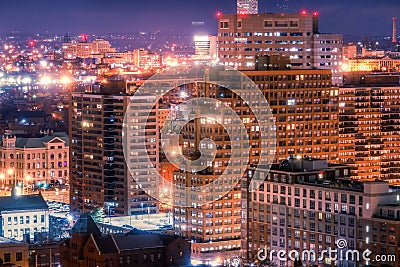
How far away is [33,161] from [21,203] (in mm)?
19507

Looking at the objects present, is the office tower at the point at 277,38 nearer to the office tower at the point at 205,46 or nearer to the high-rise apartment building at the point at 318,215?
the office tower at the point at 205,46

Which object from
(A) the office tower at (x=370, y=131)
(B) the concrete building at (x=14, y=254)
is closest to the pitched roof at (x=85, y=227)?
(B) the concrete building at (x=14, y=254)

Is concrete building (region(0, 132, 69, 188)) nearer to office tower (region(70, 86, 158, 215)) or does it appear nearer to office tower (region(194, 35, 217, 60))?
office tower (region(70, 86, 158, 215))

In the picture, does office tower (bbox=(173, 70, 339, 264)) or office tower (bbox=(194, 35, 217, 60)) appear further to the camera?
office tower (bbox=(194, 35, 217, 60))

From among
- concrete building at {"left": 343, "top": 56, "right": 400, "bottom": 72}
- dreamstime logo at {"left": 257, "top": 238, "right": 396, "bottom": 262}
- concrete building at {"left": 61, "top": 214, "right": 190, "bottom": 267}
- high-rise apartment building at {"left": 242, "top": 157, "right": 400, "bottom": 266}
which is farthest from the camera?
concrete building at {"left": 343, "top": 56, "right": 400, "bottom": 72}

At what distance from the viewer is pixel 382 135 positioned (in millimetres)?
67875

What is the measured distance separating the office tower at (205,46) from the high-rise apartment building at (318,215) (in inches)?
1948

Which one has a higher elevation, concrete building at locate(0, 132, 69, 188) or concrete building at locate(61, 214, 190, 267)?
concrete building at locate(0, 132, 69, 188)

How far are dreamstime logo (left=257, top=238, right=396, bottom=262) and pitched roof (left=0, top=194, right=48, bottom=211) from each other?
12.7 m

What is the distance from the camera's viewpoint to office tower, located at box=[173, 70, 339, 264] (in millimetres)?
55156

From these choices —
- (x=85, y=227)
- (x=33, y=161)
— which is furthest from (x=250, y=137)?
(x=33, y=161)

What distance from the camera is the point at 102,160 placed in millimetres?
67250

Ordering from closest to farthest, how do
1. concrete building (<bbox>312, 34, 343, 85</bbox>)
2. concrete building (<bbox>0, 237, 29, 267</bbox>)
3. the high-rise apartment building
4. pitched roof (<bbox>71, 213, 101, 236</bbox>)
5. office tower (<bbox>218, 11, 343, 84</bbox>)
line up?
1. concrete building (<bbox>0, 237, 29, 267</bbox>)
2. the high-rise apartment building
3. pitched roof (<bbox>71, 213, 101, 236</bbox>)
4. office tower (<bbox>218, 11, 343, 84</bbox>)
5. concrete building (<bbox>312, 34, 343, 85</bbox>)

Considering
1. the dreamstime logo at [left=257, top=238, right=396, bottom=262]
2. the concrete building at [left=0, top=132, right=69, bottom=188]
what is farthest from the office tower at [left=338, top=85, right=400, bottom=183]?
the dreamstime logo at [left=257, top=238, right=396, bottom=262]
